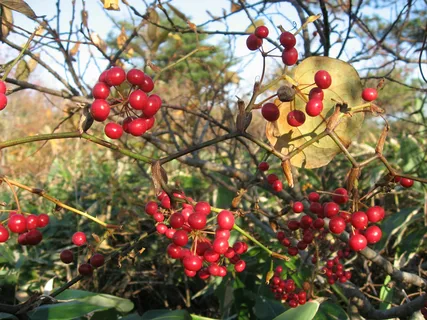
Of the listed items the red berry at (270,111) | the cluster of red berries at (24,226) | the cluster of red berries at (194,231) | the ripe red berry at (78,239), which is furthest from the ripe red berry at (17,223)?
the red berry at (270,111)

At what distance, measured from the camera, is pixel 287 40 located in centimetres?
77

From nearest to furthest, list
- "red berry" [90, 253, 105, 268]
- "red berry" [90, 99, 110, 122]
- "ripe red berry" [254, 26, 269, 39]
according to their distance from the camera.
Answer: "red berry" [90, 99, 110, 122] → "ripe red berry" [254, 26, 269, 39] → "red berry" [90, 253, 105, 268]

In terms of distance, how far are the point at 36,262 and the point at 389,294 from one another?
1.66m

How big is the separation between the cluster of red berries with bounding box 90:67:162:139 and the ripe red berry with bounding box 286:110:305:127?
258 mm

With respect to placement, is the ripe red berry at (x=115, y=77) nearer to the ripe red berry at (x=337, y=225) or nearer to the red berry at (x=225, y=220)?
the red berry at (x=225, y=220)

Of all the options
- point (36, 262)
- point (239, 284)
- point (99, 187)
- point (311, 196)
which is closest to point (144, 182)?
point (99, 187)

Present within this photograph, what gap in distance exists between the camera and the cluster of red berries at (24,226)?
84cm

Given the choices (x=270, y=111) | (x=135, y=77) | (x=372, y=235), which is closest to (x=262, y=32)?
(x=270, y=111)

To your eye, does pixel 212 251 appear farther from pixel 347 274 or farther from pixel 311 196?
pixel 347 274

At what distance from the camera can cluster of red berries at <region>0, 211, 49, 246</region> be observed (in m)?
0.84

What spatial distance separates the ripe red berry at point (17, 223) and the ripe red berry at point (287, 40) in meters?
0.63

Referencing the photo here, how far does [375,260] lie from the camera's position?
1310 millimetres

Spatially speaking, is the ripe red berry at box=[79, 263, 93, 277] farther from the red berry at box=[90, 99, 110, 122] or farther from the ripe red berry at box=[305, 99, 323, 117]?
the ripe red berry at box=[305, 99, 323, 117]

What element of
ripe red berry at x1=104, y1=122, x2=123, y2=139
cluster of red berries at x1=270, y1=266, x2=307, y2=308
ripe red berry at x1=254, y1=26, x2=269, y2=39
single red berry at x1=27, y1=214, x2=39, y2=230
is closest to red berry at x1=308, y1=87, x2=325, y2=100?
ripe red berry at x1=254, y1=26, x2=269, y2=39
